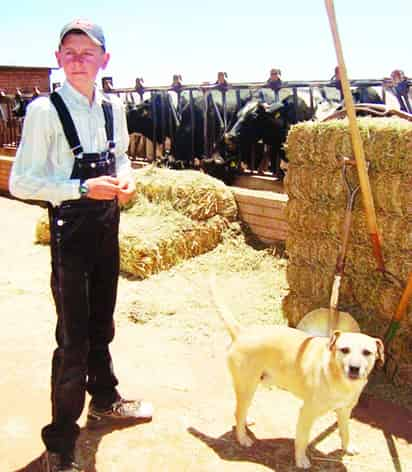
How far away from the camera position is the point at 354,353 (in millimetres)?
3070

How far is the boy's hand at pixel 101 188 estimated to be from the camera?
9.89ft

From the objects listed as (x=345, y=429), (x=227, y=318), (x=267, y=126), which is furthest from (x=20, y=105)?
(x=345, y=429)

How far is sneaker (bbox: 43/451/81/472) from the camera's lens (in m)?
3.21

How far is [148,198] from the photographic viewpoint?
8.55 metres

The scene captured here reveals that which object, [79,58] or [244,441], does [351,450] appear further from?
[79,58]

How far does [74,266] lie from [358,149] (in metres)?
1.98

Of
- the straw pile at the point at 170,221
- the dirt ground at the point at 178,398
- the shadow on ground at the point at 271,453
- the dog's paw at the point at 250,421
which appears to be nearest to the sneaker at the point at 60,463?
the dirt ground at the point at 178,398

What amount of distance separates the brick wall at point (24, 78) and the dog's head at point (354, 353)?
922 inches

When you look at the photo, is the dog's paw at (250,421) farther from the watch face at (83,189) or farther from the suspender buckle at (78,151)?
the suspender buckle at (78,151)

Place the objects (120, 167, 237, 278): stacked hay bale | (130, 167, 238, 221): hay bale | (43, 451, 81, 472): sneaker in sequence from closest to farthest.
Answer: (43, 451, 81, 472): sneaker, (120, 167, 237, 278): stacked hay bale, (130, 167, 238, 221): hay bale

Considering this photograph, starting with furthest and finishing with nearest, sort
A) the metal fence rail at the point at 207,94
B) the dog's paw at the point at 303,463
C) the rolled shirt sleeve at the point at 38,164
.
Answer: the metal fence rail at the point at 207,94 < the dog's paw at the point at 303,463 < the rolled shirt sleeve at the point at 38,164

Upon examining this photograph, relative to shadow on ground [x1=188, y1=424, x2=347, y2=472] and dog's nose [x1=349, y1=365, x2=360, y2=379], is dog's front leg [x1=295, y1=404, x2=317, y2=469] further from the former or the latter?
dog's nose [x1=349, y1=365, x2=360, y2=379]

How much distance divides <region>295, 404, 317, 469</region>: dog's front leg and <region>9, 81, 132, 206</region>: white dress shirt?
1676mm

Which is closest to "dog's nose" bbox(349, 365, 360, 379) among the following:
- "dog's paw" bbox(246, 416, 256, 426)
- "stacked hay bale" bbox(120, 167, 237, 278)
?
"dog's paw" bbox(246, 416, 256, 426)
